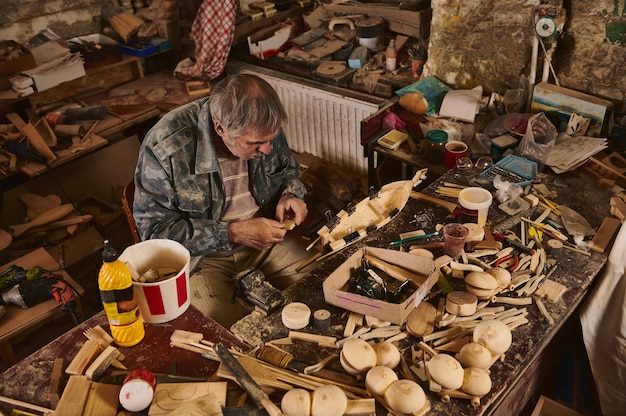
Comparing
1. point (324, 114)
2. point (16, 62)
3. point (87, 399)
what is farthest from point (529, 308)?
point (16, 62)

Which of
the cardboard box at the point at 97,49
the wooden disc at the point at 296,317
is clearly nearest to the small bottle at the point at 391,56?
the cardboard box at the point at 97,49

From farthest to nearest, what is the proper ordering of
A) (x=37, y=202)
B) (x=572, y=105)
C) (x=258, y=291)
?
(x=37, y=202), (x=572, y=105), (x=258, y=291)

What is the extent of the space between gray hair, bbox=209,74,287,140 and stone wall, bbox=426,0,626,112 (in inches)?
70.0

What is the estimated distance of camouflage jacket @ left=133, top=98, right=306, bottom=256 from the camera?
2.47m

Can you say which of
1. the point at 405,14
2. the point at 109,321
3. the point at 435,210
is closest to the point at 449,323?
the point at 435,210

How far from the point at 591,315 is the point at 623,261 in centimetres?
30

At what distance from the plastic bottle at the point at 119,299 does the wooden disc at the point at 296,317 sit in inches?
21.4

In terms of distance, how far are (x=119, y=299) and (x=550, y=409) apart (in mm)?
2058

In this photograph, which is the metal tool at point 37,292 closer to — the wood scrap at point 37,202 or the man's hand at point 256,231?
the man's hand at point 256,231

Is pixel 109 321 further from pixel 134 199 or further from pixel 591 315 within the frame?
pixel 591 315

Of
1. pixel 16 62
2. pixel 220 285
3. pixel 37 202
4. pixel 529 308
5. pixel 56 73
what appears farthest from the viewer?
pixel 37 202

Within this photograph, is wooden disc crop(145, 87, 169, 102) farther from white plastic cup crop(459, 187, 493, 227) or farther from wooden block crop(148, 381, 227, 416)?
wooden block crop(148, 381, 227, 416)

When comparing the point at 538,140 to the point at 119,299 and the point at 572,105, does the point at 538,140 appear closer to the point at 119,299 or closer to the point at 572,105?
the point at 572,105

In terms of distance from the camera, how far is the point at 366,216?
2.54 meters
